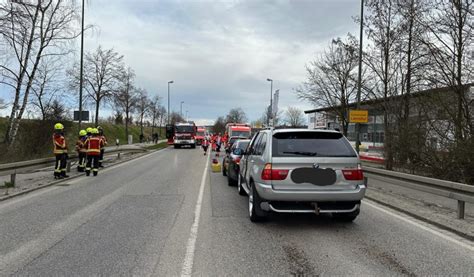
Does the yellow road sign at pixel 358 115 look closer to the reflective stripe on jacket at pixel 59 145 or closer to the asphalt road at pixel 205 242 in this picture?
the asphalt road at pixel 205 242

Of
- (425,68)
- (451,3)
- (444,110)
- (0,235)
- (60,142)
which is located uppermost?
(451,3)

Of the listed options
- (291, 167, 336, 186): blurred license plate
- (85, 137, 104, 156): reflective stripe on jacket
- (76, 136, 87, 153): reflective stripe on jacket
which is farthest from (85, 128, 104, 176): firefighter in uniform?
(291, 167, 336, 186): blurred license plate

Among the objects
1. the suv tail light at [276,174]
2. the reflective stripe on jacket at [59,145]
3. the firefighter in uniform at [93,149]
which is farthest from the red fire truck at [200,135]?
the suv tail light at [276,174]

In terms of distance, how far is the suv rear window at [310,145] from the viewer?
669 centimetres

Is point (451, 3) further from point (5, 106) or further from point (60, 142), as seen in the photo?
point (5, 106)

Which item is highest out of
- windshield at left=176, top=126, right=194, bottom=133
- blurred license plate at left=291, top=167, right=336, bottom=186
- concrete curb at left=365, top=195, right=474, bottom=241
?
windshield at left=176, top=126, right=194, bottom=133

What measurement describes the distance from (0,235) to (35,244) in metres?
0.93

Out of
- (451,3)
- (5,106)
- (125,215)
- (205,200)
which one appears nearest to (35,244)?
(125,215)

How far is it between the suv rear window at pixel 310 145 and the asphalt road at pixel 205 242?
129 cm

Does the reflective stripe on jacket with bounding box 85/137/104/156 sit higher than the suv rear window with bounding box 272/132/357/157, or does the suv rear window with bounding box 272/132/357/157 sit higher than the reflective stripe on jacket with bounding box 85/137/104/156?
the suv rear window with bounding box 272/132/357/157

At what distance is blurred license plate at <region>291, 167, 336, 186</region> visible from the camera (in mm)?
6531

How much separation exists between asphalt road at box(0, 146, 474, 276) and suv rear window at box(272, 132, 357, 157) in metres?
1.29

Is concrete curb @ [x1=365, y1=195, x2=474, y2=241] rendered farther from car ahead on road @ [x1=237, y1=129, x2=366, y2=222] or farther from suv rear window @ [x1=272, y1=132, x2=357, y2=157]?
suv rear window @ [x1=272, y1=132, x2=357, y2=157]

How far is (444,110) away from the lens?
14234 mm
